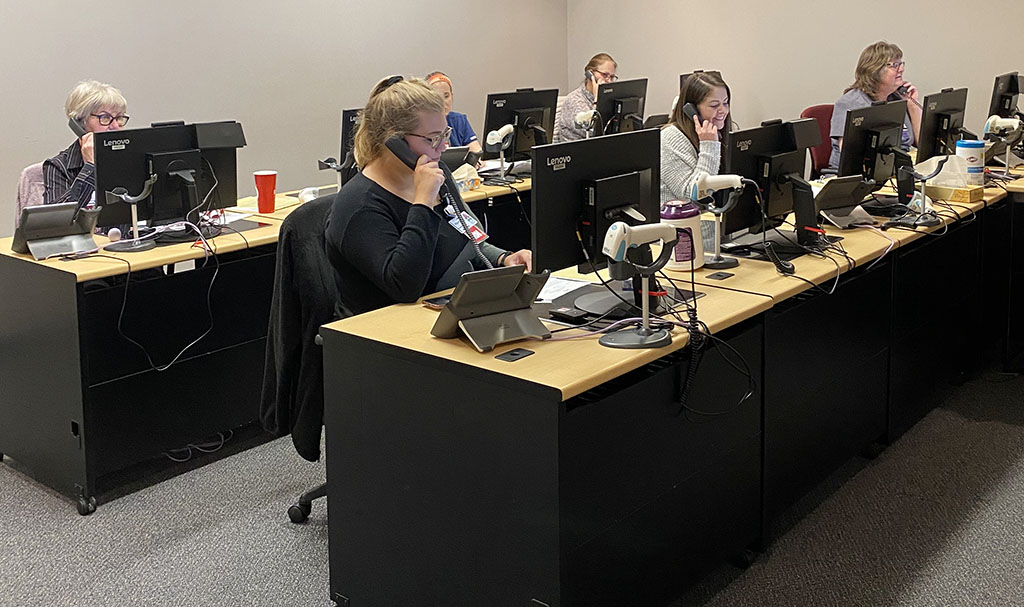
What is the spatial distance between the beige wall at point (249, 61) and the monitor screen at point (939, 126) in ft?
12.1

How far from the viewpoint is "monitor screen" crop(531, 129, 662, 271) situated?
233 centimetres

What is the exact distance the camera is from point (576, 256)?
243cm

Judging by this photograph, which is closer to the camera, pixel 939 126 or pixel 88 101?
pixel 88 101

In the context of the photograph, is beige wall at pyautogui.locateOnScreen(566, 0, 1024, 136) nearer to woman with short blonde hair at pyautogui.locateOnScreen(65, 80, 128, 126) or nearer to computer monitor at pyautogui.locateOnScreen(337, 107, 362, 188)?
computer monitor at pyautogui.locateOnScreen(337, 107, 362, 188)

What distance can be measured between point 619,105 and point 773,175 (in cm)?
A: 254

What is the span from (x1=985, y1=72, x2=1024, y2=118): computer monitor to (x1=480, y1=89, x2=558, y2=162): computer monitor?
211cm

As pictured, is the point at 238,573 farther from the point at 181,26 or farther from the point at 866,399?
the point at 181,26

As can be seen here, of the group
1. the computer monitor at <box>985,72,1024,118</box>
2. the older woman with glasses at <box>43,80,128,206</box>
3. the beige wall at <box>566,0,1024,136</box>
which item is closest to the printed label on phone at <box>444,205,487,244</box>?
the older woman with glasses at <box>43,80,128,206</box>

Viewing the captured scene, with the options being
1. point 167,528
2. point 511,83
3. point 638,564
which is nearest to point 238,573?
point 167,528

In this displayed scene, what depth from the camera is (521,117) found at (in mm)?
4918

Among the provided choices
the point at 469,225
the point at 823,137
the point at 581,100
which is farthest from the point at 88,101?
the point at 823,137

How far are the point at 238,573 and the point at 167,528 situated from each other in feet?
1.34

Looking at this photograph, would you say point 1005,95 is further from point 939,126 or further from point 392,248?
point 392,248

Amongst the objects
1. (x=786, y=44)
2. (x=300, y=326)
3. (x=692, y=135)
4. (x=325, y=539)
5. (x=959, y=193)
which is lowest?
(x=325, y=539)
